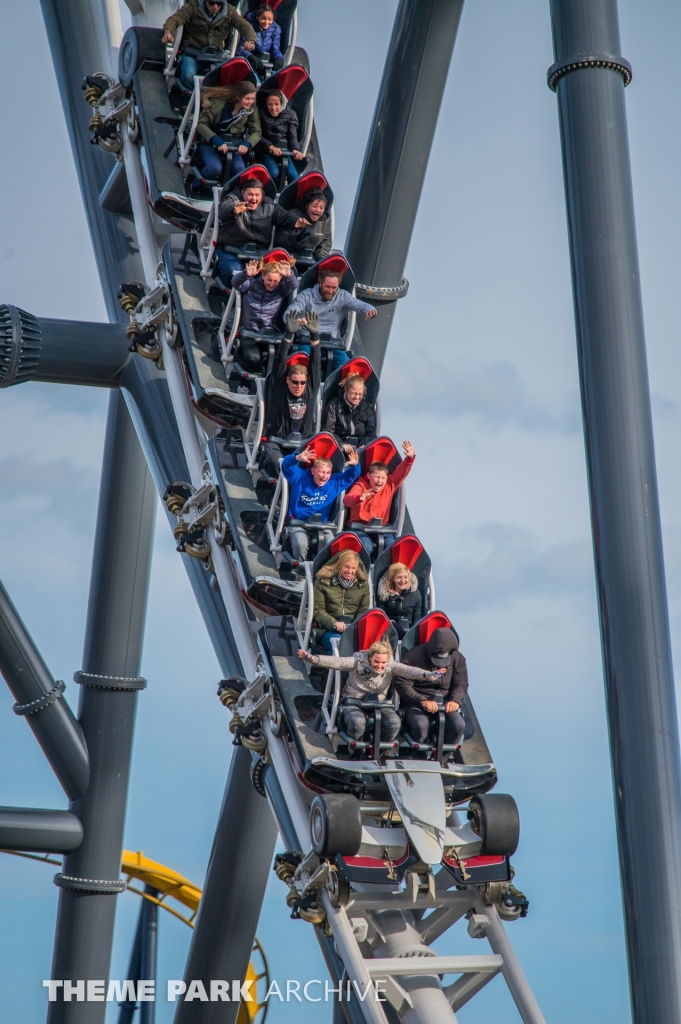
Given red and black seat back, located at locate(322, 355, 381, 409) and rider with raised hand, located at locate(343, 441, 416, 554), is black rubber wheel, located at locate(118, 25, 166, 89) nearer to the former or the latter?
red and black seat back, located at locate(322, 355, 381, 409)

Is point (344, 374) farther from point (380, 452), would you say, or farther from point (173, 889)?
point (173, 889)

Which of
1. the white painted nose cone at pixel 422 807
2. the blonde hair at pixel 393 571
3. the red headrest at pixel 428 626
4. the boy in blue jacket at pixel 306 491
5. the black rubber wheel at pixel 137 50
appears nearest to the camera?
the white painted nose cone at pixel 422 807

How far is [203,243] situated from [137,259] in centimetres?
176

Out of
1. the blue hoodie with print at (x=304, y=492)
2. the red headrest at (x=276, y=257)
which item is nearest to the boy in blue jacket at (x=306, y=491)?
the blue hoodie with print at (x=304, y=492)

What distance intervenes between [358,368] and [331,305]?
84 cm

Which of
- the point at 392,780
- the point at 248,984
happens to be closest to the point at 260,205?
the point at 392,780

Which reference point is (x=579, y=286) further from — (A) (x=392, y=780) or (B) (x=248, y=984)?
(B) (x=248, y=984)

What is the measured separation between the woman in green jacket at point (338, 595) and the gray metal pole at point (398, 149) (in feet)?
11.7

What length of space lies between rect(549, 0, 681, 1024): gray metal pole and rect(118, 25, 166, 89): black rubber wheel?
4319 millimetres

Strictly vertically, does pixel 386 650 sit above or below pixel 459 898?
above

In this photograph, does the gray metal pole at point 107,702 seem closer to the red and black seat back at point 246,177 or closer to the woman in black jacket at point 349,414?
the red and black seat back at point 246,177

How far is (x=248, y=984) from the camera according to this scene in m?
14.3

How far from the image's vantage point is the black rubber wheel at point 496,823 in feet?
22.9

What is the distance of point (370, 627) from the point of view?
7.52m
